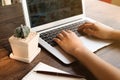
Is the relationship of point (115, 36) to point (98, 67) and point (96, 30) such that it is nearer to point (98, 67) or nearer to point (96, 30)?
point (96, 30)

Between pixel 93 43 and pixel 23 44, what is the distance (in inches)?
14.1

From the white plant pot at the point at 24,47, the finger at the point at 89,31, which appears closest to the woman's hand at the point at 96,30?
the finger at the point at 89,31

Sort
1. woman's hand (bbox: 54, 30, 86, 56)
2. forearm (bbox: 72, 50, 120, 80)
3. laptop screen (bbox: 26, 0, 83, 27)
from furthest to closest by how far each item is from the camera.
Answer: laptop screen (bbox: 26, 0, 83, 27), woman's hand (bbox: 54, 30, 86, 56), forearm (bbox: 72, 50, 120, 80)

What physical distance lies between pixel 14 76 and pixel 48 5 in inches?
17.8

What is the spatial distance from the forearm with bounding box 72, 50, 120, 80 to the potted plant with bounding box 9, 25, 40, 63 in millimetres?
191

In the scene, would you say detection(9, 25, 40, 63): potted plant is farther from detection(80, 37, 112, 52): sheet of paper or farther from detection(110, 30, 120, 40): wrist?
detection(110, 30, 120, 40): wrist

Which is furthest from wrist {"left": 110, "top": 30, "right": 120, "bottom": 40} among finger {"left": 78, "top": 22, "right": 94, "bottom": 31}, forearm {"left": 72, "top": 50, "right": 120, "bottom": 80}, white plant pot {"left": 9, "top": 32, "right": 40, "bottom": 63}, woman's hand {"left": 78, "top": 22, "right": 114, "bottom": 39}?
white plant pot {"left": 9, "top": 32, "right": 40, "bottom": 63}

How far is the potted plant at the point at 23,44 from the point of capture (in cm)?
77

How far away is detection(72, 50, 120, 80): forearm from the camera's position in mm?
711

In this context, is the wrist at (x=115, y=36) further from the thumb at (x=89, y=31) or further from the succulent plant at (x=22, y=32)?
the succulent plant at (x=22, y=32)

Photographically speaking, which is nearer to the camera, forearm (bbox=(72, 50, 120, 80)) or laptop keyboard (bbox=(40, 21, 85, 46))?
forearm (bbox=(72, 50, 120, 80))

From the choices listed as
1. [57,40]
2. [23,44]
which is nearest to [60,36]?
[57,40]

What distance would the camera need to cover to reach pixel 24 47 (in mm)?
779

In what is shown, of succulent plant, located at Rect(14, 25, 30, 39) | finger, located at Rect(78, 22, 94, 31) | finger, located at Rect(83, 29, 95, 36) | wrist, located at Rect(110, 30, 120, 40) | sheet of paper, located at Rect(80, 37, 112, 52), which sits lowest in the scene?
sheet of paper, located at Rect(80, 37, 112, 52)
